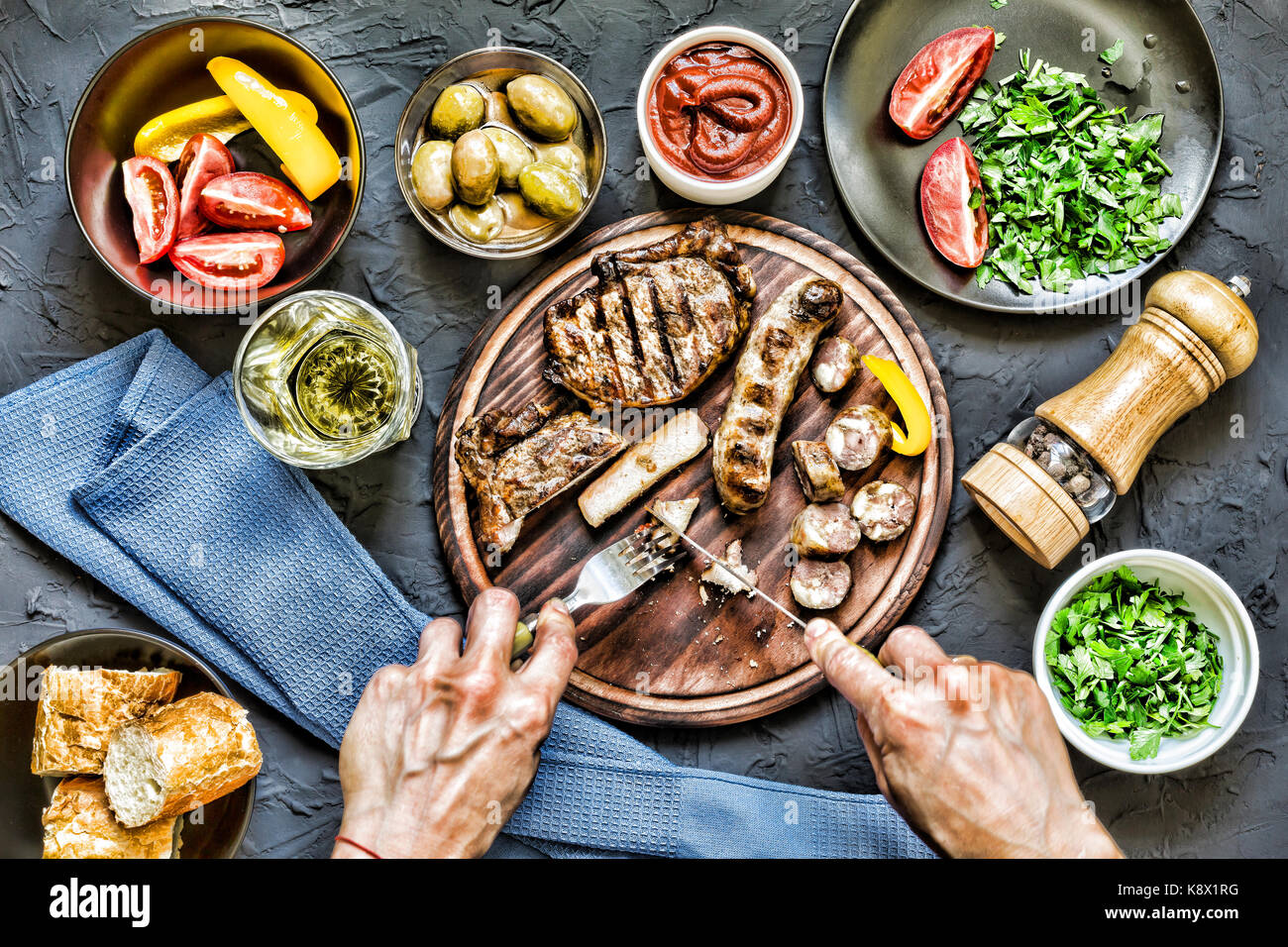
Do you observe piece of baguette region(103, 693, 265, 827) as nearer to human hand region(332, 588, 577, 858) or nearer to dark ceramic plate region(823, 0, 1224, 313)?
human hand region(332, 588, 577, 858)

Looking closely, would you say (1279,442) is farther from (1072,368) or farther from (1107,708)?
(1107,708)

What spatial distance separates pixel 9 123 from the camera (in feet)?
10.2

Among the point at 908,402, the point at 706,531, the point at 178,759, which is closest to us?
the point at 178,759

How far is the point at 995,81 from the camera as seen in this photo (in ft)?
10.3

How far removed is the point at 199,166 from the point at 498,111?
98 cm

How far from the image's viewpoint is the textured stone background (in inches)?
121

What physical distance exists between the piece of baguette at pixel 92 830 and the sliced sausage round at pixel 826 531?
7.07 feet

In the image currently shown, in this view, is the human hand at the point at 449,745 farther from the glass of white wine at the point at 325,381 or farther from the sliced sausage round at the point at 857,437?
the sliced sausage round at the point at 857,437

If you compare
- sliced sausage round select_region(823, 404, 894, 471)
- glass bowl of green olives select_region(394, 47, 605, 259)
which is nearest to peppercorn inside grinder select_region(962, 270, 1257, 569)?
sliced sausage round select_region(823, 404, 894, 471)

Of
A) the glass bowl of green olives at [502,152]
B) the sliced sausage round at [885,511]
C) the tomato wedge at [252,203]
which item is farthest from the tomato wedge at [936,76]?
the tomato wedge at [252,203]

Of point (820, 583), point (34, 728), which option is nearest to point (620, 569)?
point (820, 583)

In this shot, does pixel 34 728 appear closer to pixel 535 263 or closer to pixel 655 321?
pixel 535 263

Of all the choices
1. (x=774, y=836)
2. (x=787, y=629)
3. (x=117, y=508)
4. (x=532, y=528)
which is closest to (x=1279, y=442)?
(x=787, y=629)

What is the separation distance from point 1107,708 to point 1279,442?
120 cm
